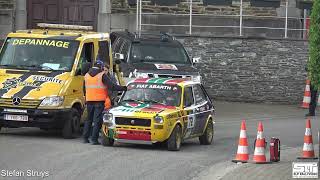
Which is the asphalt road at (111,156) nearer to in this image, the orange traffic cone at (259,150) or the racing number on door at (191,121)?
the racing number on door at (191,121)

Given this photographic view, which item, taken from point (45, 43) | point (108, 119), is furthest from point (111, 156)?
point (45, 43)

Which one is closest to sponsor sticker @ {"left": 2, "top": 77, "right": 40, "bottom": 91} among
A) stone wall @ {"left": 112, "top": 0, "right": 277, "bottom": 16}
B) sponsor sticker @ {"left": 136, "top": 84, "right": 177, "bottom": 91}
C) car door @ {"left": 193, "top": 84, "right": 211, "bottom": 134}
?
sponsor sticker @ {"left": 136, "top": 84, "right": 177, "bottom": 91}

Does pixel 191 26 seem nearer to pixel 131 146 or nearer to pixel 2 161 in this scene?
pixel 131 146

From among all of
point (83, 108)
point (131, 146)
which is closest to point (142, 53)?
point (83, 108)

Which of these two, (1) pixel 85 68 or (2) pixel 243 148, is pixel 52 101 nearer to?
(1) pixel 85 68

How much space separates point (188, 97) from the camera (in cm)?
1582

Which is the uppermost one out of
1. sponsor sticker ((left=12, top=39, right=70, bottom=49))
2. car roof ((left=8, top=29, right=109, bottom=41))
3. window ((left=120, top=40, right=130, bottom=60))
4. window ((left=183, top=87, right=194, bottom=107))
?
car roof ((left=8, top=29, right=109, bottom=41))

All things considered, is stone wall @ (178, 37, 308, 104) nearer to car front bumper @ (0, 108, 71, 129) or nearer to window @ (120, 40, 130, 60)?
window @ (120, 40, 130, 60)

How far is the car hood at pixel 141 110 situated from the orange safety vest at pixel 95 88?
0.67 meters

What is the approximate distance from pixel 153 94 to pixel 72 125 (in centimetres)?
201

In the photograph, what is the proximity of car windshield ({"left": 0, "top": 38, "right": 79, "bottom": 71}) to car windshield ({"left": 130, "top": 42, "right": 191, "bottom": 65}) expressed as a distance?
4.82 metres

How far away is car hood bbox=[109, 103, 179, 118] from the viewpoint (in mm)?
14477

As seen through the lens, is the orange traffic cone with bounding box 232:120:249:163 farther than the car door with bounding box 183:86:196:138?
No

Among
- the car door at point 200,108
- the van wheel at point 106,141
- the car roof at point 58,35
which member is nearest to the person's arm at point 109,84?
the van wheel at point 106,141
